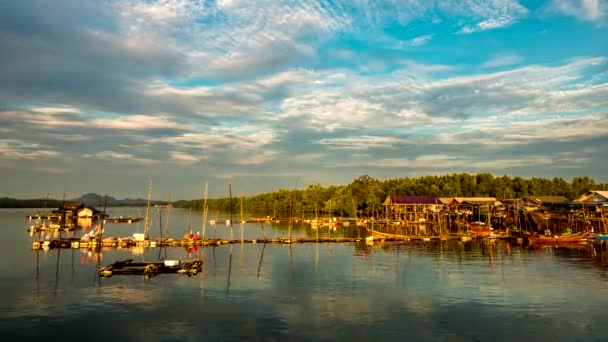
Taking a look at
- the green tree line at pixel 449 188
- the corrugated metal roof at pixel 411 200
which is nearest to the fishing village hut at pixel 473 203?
the corrugated metal roof at pixel 411 200

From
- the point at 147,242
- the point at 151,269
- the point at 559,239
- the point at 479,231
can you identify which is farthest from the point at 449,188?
the point at 151,269

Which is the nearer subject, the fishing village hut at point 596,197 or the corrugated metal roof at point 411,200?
the fishing village hut at point 596,197

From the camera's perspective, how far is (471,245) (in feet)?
252

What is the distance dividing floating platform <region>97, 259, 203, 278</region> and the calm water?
1153mm

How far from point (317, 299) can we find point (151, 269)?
20.9m

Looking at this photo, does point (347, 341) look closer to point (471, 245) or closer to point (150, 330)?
point (150, 330)

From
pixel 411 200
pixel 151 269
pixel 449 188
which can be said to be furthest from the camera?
pixel 449 188

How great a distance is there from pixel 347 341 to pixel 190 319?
38.4ft

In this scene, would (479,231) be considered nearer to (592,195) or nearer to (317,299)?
(592,195)

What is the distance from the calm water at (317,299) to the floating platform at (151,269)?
115 cm

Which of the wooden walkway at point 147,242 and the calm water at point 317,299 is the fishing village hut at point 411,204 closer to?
the wooden walkway at point 147,242

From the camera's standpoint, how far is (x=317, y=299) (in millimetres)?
36812

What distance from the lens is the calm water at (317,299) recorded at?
28516 millimetres

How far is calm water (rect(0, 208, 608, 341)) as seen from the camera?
2852 cm
